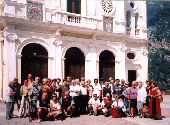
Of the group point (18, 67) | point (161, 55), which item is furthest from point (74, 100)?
point (161, 55)

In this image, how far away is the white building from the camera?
601 inches

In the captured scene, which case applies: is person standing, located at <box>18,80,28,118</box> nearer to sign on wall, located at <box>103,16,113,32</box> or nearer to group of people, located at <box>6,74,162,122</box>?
group of people, located at <box>6,74,162,122</box>

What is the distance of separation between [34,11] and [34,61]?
3.82 meters

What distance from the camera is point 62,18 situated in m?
16.7

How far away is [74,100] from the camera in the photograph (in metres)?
10.8

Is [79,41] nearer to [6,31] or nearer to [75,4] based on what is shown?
[75,4]

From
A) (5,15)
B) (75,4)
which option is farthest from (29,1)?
(75,4)

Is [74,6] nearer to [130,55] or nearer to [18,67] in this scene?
[18,67]

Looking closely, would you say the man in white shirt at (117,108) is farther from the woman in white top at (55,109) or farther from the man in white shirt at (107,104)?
the woman in white top at (55,109)

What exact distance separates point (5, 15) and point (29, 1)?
89.1 inches

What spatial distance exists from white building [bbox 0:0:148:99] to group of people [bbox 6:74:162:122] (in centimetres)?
536

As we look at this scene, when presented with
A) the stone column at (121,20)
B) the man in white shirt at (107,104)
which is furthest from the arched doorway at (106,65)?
the man in white shirt at (107,104)

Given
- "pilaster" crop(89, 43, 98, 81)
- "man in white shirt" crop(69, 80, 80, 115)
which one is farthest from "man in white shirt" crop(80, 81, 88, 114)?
"pilaster" crop(89, 43, 98, 81)

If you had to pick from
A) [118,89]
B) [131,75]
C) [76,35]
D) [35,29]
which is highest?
[35,29]
